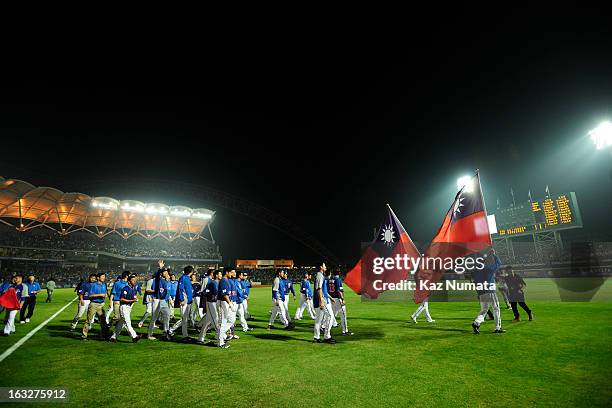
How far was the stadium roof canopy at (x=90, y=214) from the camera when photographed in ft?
153

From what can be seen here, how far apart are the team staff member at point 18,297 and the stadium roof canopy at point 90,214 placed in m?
39.5

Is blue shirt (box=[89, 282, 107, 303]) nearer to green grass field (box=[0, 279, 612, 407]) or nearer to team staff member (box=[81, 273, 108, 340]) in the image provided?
team staff member (box=[81, 273, 108, 340])

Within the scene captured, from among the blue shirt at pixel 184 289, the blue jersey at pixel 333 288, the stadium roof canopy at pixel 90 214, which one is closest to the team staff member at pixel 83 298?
the blue shirt at pixel 184 289

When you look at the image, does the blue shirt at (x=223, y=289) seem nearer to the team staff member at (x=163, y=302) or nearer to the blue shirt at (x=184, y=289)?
the blue shirt at (x=184, y=289)

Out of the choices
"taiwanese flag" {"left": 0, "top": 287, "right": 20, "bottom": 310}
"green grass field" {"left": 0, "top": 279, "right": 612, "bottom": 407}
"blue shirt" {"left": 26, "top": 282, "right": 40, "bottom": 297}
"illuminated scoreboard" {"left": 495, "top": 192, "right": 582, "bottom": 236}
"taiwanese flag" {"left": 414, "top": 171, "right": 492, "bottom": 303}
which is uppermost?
"illuminated scoreboard" {"left": 495, "top": 192, "right": 582, "bottom": 236}

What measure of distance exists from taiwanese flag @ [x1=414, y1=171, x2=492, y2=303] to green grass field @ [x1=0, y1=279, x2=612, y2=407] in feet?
8.62

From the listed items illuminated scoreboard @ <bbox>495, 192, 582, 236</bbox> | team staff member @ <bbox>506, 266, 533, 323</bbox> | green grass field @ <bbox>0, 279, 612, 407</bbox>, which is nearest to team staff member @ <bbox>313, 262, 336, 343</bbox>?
green grass field @ <bbox>0, 279, 612, 407</bbox>

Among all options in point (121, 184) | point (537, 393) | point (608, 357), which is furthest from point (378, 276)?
point (121, 184)

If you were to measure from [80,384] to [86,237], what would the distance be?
6551 centimetres

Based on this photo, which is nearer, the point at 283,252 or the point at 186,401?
the point at 186,401

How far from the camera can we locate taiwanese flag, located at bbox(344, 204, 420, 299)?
1433cm

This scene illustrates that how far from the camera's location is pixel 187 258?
6831 centimetres

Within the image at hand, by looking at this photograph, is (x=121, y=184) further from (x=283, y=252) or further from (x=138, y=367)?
(x=138, y=367)

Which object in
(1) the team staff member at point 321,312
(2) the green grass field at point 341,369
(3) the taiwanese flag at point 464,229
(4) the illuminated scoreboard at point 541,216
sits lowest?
(2) the green grass field at point 341,369
